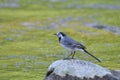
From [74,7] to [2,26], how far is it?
12.4 metres

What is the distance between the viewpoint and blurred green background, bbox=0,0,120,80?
29672mm

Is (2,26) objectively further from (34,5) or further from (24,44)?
(34,5)

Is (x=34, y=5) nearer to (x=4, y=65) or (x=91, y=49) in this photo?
(x=91, y=49)

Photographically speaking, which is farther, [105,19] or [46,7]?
[46,7]

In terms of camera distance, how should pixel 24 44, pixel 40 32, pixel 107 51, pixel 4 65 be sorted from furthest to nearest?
pixel 40 32, pixel 24 44, pixel 107 51, pixel 4 65

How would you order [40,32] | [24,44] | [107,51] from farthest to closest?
[40,32]
[24,44]
[107,51]

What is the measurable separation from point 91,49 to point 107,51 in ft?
3.88

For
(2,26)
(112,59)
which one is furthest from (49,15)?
(112,59)

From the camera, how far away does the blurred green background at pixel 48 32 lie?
97.3 feet

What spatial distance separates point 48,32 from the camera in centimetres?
Result: 4069

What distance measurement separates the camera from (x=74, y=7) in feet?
175

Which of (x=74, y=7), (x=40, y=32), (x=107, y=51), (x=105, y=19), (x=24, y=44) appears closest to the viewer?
(x=107, y=51)

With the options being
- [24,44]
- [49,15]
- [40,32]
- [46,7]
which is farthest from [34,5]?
[24,44]

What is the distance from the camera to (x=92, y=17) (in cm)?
4734
